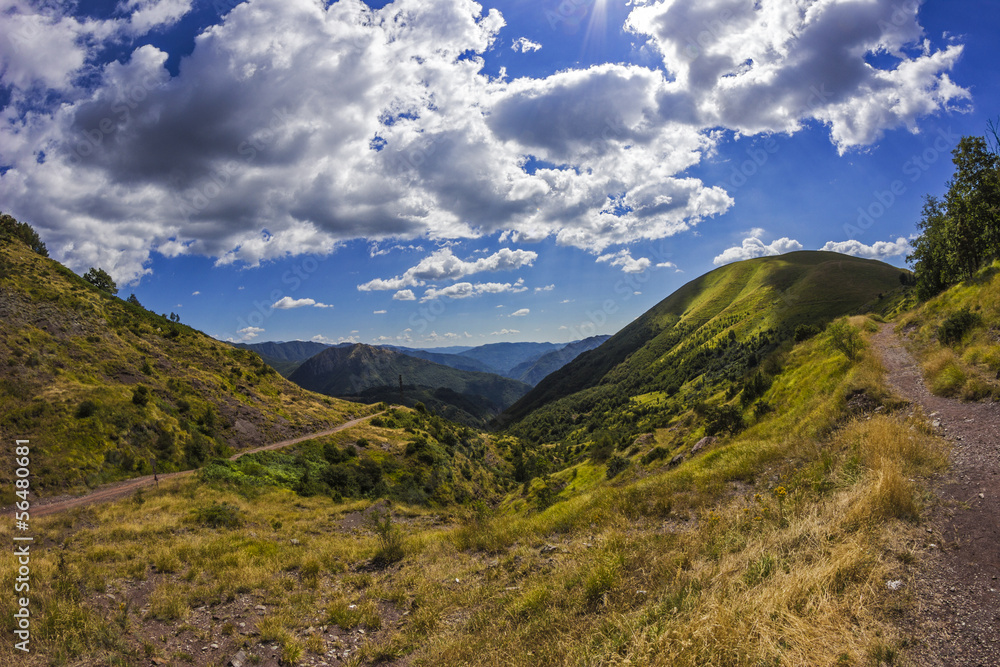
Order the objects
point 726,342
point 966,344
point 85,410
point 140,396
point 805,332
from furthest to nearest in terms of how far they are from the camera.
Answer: point 726,342 < point 805,332 < point 140,396 < point 85,410 < point 966,344

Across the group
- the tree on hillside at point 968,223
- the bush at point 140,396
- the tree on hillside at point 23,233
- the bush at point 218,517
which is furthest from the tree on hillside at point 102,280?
the tree on hillside at point 968,223

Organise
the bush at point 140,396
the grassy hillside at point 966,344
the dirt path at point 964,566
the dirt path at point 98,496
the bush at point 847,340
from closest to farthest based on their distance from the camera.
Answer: the dirt path at point 964,566 → the grassy hillside at point 966,344 → the dirt path at point 98,496 → the bush at point 847,340 → the bush at point 140,396

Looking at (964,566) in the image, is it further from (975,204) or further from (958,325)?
(975,204)

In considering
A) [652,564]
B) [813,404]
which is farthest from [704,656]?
[813,404]

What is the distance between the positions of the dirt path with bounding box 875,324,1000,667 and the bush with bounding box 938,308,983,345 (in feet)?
38.4

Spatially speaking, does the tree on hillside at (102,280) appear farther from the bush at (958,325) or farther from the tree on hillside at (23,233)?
the bush at (958,325)

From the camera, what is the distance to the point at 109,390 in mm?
32750

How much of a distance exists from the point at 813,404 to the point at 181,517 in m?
30.7

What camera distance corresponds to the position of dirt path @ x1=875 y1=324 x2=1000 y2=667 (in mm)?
4133

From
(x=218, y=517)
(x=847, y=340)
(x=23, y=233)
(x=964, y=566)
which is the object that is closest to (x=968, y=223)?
(x=847, y=340)

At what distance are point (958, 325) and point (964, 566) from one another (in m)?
19.4

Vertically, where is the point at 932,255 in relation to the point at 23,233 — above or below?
below

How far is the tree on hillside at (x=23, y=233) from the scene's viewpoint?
58469 mm

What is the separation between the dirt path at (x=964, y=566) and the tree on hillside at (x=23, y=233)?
93486 mm
